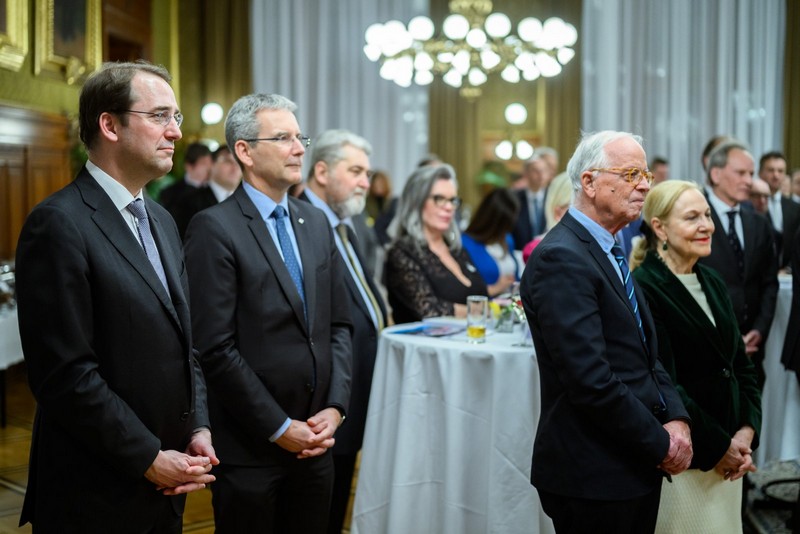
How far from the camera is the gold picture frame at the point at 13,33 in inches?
293

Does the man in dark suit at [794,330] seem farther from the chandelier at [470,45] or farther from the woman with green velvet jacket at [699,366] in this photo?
the chandelier at [470,45]

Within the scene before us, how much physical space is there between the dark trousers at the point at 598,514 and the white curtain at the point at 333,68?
899 cm

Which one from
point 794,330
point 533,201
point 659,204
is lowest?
point 794,330

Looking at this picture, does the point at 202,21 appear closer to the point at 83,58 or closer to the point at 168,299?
the point at 83,58

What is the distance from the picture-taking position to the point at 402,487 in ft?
11.1

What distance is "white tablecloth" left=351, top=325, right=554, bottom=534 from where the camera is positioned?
3162 millimetres

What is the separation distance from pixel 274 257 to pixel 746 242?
2599mm

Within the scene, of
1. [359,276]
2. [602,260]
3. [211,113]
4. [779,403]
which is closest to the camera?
[602,260]

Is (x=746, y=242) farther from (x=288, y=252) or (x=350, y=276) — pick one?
(x=288, y=252)

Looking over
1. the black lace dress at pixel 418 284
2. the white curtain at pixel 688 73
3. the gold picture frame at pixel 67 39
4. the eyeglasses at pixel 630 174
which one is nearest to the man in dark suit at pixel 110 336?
the eyeglasses at pixel 630 174

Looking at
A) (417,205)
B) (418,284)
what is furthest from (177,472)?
(417,205)

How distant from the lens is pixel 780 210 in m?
6.70

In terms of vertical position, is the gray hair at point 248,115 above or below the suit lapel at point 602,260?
above

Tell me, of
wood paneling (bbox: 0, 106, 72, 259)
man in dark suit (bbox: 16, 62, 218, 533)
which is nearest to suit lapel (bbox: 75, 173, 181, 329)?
man in dark suit (bbox: 16, 62, 218, 533)
